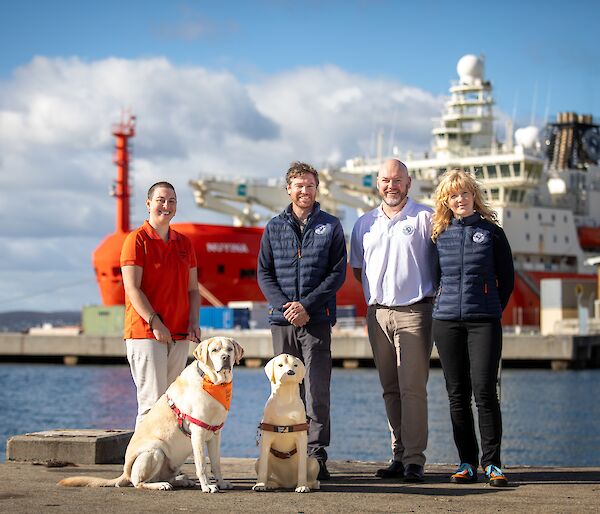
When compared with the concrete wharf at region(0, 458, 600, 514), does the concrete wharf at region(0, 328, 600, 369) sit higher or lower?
higher

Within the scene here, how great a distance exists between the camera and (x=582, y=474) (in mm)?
7598

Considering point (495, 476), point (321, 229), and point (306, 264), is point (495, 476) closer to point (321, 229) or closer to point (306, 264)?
point (306, 264)

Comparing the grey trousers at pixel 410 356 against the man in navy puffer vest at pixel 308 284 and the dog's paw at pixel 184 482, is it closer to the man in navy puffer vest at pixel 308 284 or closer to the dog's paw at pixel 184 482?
the man in navy puffer vest at pixel 308 284

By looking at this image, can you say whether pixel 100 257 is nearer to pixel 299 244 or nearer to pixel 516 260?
pixel 516 260

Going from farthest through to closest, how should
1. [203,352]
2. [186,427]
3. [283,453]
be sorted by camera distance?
1. [283,453]
2. [186,427]
3. [203,352]

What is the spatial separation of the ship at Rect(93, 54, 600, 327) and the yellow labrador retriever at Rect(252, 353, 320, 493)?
33885 millimetres

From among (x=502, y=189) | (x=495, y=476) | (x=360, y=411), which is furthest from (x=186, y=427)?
(x=502, y=189)

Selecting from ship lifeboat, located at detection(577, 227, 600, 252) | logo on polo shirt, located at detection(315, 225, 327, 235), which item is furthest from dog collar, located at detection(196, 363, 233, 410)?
ship lifeboat, located at detection(577, 227, 600, 252)

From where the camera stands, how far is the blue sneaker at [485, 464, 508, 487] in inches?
267

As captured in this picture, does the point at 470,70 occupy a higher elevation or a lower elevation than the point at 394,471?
higher

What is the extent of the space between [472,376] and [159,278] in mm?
1956

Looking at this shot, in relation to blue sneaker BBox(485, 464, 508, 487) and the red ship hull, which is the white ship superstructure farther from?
blue sneaker BBox(485, 464, 508, 487)

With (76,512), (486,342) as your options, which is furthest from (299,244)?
(76,512)

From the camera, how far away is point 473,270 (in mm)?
6871
